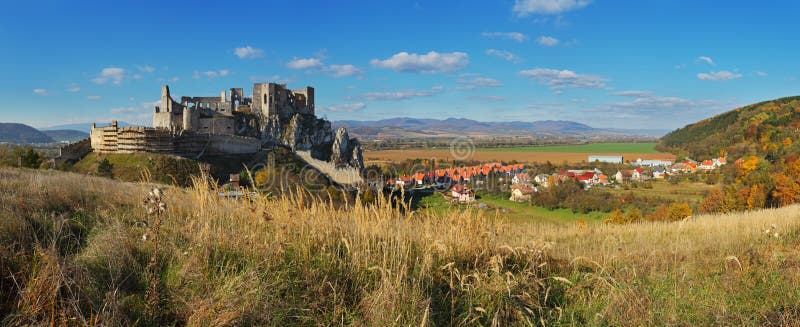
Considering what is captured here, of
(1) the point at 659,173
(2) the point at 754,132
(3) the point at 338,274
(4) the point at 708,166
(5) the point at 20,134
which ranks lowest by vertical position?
(1) the point at 659,173

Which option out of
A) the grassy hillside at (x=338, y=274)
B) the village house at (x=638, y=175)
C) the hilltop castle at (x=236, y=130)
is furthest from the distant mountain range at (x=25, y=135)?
the grassy hillside at (x=338, y=274)

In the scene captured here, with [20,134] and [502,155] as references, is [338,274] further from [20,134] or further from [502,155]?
[20,134]

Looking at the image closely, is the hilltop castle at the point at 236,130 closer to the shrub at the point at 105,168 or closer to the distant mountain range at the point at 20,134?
the shrub at the point at 105,168

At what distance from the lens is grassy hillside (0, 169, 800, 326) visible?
8.31 feet

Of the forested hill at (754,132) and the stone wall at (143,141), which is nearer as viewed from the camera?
the stone wall at (143,141)

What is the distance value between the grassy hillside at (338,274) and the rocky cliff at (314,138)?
165 feet

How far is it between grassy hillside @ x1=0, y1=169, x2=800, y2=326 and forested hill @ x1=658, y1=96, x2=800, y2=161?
54.2 meters

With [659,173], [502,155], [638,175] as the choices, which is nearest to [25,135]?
[502,155]

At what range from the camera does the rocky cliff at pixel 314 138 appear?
5606 centimetres

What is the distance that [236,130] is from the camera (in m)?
53.8

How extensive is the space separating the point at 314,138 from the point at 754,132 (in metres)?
68.7

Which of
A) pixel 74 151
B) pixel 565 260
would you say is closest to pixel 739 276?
pixel 565 260

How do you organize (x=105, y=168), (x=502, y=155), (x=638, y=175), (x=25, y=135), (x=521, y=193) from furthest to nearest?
1. (x=25, y=135)
2. (x=502, y=155)
3. (x=638, y=175)
4. (x=521, y=193)
5. (x=105, y=168)

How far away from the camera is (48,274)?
2453mm
